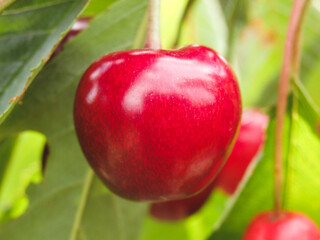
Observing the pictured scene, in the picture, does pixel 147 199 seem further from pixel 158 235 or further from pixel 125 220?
pixel 158 235

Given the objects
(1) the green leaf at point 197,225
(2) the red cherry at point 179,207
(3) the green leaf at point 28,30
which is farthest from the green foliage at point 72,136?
(1) the green leaf at point 197,225

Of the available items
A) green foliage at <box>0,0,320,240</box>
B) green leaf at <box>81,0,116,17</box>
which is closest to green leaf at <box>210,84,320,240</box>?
green foliage at <box>0,0,320,240</box>

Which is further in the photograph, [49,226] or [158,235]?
[158,235]

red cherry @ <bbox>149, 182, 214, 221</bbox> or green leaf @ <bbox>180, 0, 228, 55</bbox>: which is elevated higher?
green leaf @ <bbox>180, 0, 228, 55</bbox>

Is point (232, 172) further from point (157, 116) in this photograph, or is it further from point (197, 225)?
point (157, 116)

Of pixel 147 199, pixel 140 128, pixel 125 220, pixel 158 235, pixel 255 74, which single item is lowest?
pixel 158 235

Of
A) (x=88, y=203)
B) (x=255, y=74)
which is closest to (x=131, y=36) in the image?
(x=88, y=203)

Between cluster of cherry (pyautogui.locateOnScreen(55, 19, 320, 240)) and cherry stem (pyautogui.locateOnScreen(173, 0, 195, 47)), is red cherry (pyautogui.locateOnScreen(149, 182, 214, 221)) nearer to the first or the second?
cherry stem (pyautogui.locateOnScreen(173, 0, 195, 47))
